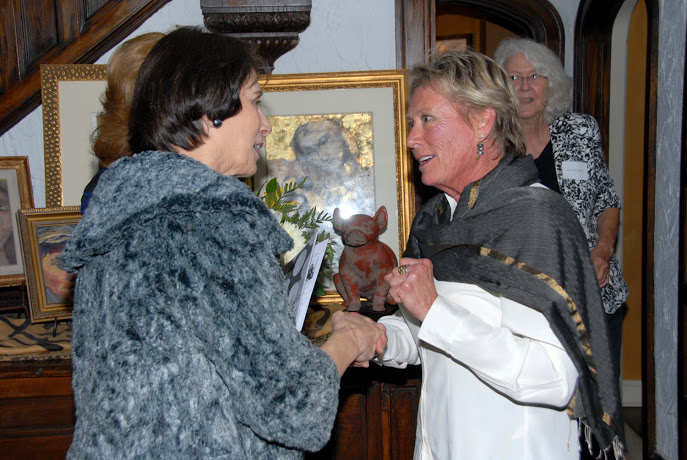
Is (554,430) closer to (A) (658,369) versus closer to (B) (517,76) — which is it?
(A) (658,369)

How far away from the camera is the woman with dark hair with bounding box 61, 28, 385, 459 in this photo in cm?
96

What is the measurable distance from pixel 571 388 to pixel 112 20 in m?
2.33

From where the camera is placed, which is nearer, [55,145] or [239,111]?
[239,111]

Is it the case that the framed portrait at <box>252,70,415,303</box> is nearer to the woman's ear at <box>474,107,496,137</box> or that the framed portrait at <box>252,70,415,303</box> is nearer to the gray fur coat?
the woman's ear at <box>474,107,496,137</box>

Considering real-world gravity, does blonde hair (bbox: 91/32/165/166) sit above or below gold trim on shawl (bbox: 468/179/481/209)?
above

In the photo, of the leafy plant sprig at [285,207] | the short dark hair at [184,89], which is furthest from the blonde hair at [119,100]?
the leafy plant sprig at [285,207]

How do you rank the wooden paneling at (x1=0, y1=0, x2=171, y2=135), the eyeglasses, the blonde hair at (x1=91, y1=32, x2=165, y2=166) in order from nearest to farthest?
the blonde hair at (x1=91, y1=32, x2=165, y2=166) < the wooden paneling at (x1=0, y1=0, x2=171, y2=135) < the eyeglasses

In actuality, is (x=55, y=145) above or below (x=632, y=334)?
above

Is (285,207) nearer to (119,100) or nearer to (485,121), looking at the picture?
(119,100)

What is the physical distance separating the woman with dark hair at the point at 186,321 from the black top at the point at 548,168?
1.70 metres

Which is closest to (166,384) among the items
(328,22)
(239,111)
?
(239,111)

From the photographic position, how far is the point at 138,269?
97 cm

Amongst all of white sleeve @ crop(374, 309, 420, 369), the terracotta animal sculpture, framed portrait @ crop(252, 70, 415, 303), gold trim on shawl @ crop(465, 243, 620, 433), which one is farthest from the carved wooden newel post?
gold trim on shawl @ crop(465, 243, 620, 433)

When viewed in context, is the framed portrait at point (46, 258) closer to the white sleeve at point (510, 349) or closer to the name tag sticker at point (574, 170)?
the white sleeve at point (510, 349)
